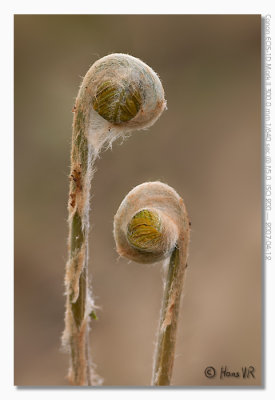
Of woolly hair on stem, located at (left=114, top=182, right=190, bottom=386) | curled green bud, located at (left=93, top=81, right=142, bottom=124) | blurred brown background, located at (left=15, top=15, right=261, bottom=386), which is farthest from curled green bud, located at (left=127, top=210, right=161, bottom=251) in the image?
blurred brown background, located at (left=15, top=15, right=261, bottom=386)

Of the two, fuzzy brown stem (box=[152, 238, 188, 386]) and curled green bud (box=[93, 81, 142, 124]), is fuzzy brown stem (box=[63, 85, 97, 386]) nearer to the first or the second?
curled green bud (box=[93, 81, 142, 124])

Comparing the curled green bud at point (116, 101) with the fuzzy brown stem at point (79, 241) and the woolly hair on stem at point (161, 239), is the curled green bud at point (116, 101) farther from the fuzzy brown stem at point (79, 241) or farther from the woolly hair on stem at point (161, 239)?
the woolly hair on stem at point (161, 239)

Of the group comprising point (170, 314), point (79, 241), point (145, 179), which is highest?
point (145, 179)

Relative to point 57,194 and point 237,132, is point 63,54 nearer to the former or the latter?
point 57,194

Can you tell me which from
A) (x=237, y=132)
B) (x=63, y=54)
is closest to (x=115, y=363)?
(x=237, y=132)

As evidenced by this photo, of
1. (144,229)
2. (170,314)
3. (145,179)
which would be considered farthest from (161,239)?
(145,179)

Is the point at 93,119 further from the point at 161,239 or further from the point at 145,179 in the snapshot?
the point at 145,179

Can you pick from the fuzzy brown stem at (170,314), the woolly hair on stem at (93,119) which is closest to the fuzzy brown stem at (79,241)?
the woolly hair on stem at (93,119)

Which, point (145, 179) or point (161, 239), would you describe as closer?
point (161, 239)
